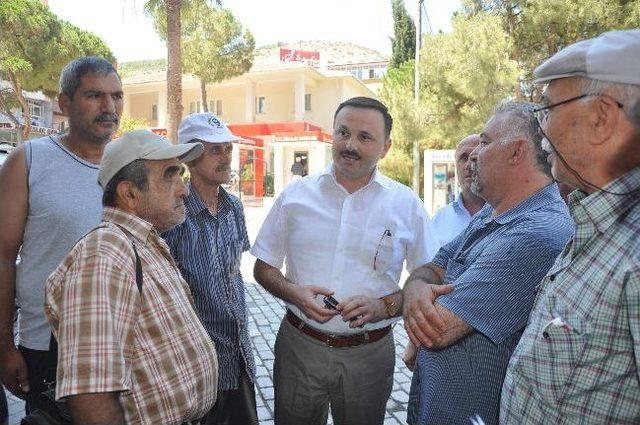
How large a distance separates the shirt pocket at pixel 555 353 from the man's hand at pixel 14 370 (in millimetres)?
2307

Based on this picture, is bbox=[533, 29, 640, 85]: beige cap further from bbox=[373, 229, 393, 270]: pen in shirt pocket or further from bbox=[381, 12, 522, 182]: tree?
bbox=[381, 12, 522, 182]: tree

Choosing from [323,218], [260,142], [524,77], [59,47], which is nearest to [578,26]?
[524,77]

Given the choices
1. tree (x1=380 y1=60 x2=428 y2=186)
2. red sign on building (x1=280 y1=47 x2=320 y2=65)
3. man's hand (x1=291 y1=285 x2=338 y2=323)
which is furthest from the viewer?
red sign on building (x1=280 y1=47 x2=320 y2=65)

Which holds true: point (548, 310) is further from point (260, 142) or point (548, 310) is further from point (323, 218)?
point (260, 142)

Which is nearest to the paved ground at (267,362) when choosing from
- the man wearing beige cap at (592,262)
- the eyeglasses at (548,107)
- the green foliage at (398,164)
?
→ the man wearing beige cap at (592,262)

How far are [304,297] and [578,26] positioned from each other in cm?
1386

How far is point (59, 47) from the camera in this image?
23.3 meters

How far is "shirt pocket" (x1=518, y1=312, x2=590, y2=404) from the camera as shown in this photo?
134cm

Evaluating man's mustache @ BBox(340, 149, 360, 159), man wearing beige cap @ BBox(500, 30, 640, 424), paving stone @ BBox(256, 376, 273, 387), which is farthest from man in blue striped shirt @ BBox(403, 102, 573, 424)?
paving stone @ BBox(256, 376, 273, 387)

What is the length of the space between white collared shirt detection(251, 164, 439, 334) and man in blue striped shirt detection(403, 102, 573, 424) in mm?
594

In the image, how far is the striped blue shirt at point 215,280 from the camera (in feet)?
8.45

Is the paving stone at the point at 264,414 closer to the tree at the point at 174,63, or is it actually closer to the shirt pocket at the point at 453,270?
the shirt pocket at the point at 453,270

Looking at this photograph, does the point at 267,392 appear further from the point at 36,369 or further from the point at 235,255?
the point at 36,369

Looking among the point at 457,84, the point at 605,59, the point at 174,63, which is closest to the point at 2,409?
the point at 605,59
